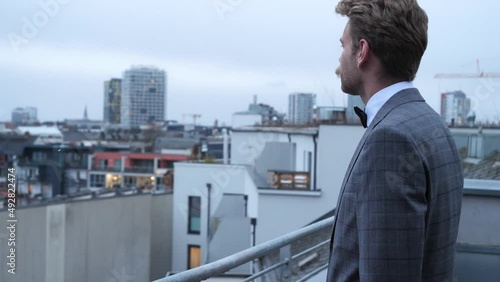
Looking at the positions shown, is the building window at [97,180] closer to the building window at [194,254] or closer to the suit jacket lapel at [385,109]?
the building window at [194,254]

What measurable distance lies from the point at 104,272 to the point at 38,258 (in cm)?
282

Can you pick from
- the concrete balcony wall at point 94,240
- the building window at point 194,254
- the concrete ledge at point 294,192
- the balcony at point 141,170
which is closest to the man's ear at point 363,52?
the concrete balcony wall at point 94,240

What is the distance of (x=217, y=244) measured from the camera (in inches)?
733

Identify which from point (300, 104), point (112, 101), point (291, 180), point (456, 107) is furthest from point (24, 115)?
point (112, 101)

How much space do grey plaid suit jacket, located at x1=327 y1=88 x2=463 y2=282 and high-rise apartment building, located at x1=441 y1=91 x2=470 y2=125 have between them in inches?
615

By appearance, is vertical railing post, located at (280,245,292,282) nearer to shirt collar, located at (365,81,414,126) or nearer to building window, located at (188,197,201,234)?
shirt collar, located at (365,81,414,126)

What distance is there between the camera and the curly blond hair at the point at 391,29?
1312mm

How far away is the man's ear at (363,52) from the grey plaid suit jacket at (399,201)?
0.35ft

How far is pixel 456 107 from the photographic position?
55.3 feet

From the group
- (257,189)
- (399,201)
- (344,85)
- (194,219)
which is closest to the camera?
(399,201)

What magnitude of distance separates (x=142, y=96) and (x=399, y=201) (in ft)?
164

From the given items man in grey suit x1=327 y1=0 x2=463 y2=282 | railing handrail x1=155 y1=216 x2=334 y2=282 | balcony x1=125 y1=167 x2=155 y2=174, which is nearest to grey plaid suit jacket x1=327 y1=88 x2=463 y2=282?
man in grey suit x1=327 y1=0 x2=463 y2=282

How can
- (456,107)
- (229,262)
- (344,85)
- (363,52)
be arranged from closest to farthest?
1. (363,52)
2. (344,85)
3. (229,262)
4. (456,107)

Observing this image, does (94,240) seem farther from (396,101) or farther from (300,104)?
(396,101)
